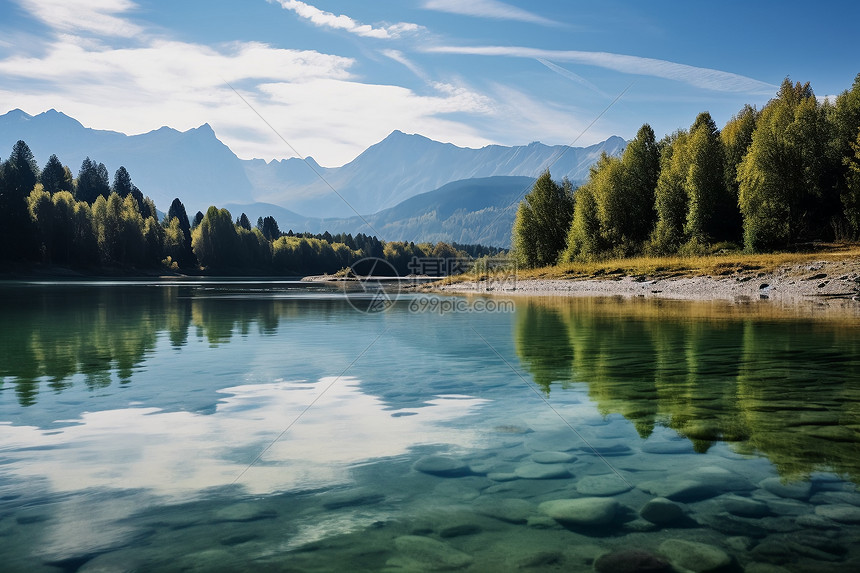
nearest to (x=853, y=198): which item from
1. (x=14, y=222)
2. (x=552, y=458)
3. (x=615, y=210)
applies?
(x=615, y=210)

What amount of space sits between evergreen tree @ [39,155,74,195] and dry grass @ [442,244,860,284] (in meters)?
161

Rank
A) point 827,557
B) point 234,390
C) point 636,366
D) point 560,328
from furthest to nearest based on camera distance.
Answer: point 560,328 → point 636,366 → point 234,390 → point 827,557

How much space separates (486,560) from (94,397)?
401 inches

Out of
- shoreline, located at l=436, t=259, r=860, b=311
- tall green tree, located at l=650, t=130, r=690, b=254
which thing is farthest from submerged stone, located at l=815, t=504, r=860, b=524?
tall green tree, located at l=650, t=130, r=690, b=254

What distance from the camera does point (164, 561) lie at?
523 centimetres

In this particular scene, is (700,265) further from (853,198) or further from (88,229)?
(88,229)

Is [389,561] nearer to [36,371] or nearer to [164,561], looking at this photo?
[164,561]

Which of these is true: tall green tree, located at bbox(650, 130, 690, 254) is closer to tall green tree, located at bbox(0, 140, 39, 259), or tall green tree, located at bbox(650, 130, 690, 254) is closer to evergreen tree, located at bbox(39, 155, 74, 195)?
tall green tree, located at bbox(0, 140, 39, 259)

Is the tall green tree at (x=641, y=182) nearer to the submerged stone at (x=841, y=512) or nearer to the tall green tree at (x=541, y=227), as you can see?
the tall green tree at (x=541, y=227)

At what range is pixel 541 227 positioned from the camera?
95.9 meters

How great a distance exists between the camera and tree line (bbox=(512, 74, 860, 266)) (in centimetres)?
6644

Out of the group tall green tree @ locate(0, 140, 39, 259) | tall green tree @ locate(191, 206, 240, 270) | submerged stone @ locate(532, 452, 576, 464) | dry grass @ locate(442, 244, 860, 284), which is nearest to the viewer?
submerged stone @ locate(532, 452, 576, 464)

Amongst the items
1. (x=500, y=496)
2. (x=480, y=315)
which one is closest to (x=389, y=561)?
(x=500, y=496)

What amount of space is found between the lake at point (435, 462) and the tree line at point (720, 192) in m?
57.8
